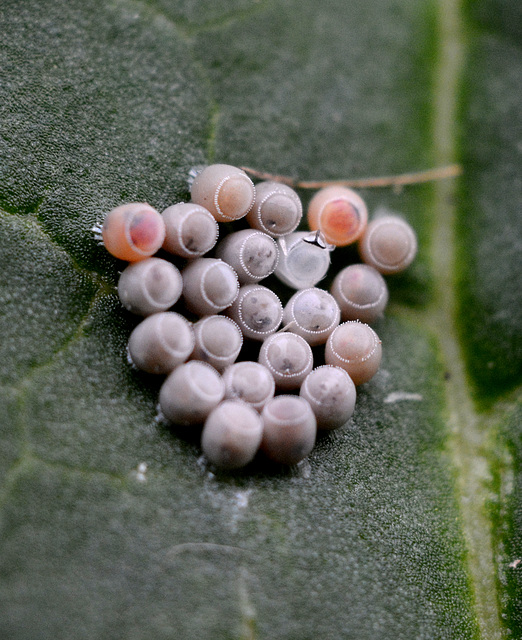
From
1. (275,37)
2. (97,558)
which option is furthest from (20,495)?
(275,37)

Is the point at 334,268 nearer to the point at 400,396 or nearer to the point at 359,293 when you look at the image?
the point at 359,293

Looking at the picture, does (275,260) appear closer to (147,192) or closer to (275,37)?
(147,192)

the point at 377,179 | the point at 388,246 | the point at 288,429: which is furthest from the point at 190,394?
the point at 377,179

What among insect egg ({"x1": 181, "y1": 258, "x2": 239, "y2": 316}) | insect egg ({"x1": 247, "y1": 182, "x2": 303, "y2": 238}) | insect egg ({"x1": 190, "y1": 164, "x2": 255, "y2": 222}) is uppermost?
insect egg ({"x1": 190, "y1": 164, "x2": 255, "y2": 222})

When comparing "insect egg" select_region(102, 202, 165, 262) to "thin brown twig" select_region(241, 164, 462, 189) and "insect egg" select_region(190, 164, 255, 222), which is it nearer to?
"insect egg" select_region(190, 164, 255, 222)

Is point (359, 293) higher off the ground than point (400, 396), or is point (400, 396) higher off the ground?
point (359, 293)

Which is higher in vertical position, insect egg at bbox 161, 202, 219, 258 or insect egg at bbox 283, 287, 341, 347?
insect egg at bbox 161, 202, 219, 258

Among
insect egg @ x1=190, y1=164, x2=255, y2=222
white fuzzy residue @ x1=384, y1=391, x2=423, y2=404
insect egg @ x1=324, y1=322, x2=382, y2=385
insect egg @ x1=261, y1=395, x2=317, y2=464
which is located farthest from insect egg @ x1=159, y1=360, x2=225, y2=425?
white fuzzy residue @ x1=384, y1=391, x2=423, y2=404
